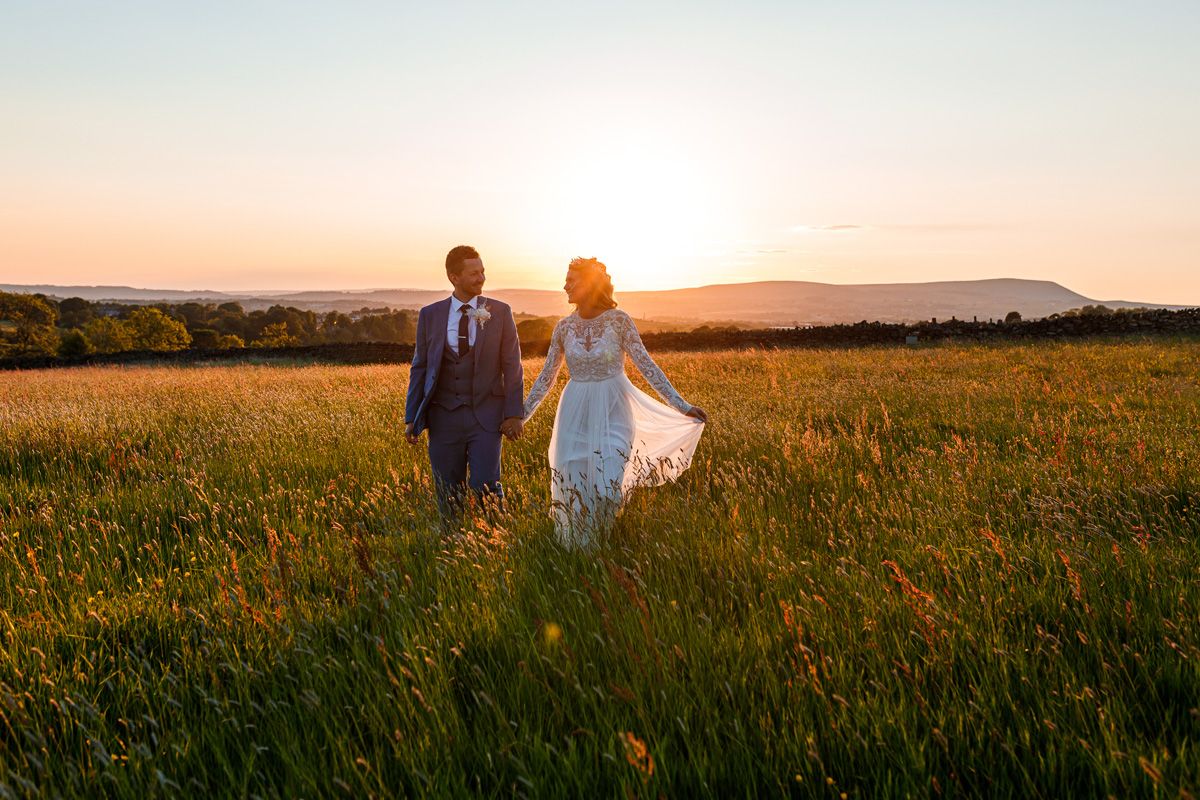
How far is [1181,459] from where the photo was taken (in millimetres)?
5836

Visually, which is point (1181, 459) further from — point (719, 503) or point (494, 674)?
point (494, 674)

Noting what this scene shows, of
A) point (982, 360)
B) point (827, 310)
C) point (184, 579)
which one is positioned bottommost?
point (184, 579)

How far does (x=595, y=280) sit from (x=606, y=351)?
0.62 metres

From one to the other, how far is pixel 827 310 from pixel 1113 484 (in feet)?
614

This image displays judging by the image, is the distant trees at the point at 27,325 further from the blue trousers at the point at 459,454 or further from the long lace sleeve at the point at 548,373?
the long lace sleeve at the point at 548,373

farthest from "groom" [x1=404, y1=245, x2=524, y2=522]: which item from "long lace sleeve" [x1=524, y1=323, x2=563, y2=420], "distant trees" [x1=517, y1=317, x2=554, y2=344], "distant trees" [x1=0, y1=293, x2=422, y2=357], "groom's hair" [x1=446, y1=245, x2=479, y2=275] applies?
"distant trees" [x1=0, y1=293, x2=422, y2=357]

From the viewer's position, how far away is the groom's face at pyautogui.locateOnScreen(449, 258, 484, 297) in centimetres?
526

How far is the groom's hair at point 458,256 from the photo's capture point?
208 inches

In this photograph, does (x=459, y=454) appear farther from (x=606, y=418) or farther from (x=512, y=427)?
(x=606, y=418)

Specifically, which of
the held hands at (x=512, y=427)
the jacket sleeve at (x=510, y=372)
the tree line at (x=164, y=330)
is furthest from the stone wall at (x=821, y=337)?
the tree line at (x=164, y=330)

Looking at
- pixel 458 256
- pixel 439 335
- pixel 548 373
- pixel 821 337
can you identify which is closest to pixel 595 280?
pixel 548 373

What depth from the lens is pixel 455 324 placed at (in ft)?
17.7

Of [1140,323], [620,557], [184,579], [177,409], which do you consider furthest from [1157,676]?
[1140,323]

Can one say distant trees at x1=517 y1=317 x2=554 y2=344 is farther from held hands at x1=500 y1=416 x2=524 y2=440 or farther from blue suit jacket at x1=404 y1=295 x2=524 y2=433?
held hands at x1=500 y1=416 x2=524 y2=440
